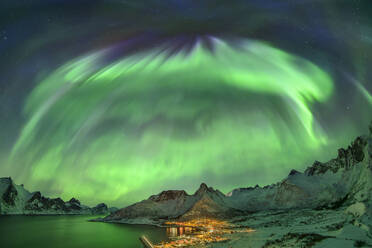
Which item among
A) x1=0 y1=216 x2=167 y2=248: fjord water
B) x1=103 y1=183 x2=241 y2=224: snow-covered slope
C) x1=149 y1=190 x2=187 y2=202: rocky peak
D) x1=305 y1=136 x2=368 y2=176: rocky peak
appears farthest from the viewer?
x1=149 y1=190 x2=187 y2=202: rocky peak

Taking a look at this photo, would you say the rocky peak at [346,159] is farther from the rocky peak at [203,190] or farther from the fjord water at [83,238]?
the fjord water at [83,238]

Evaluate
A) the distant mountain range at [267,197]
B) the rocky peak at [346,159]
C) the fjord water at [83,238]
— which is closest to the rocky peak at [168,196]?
the distant mountain range at [267,197]

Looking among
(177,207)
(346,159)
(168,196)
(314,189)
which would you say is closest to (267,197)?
(314,189)

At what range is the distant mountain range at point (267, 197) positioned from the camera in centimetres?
13650

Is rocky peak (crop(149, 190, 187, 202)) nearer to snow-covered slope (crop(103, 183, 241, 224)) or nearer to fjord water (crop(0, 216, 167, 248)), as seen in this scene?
snow-covered slope (crop(103, 183, 241, 224))

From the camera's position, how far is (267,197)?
177 m

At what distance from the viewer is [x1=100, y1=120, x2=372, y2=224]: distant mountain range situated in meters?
136

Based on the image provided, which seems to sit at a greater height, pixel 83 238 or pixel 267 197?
pixel 267 197

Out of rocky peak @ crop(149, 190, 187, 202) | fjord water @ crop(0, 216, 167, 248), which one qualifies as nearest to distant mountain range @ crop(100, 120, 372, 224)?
rocky peak @ crop(149, 190, 187, 202)

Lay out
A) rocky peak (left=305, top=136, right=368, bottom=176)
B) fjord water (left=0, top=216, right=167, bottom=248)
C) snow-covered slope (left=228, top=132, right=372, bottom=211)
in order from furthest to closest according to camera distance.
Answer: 1. snow-covered slope (left=228, top=132, right=372, bottom=211)
2. rocky peak (left=305, top=136, right=368, bottom=176)
3. fjord water (left=0, top=216, right=167, bottom=248)

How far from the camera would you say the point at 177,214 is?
609 ft

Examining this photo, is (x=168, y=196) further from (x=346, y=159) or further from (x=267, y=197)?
(x=346, y=159)

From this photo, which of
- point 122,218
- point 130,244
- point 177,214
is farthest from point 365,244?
point 122,218

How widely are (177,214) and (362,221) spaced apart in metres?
137
